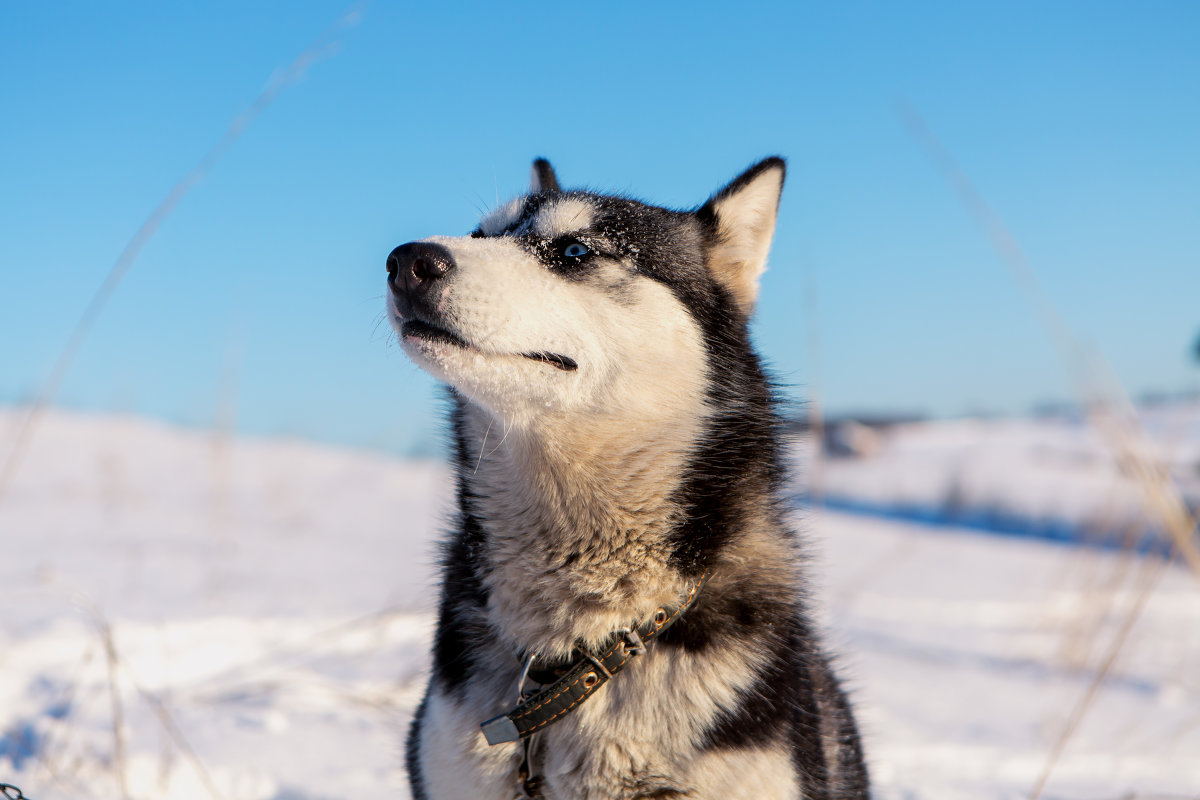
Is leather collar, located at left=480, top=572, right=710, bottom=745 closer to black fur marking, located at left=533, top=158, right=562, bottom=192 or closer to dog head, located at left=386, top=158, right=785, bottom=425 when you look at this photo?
dog head, located at left=386, top=158, right=785, bottom=425

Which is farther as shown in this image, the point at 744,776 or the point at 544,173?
the point at 544,173

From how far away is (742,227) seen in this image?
2.71m

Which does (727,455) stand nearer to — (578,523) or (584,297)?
(578,523)

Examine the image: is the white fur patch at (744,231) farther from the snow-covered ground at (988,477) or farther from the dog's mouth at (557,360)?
the snow-covered ground at (988,477)

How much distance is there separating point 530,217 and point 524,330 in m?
0.71


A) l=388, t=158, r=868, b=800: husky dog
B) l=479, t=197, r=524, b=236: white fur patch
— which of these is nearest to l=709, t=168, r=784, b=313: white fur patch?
l=388, t=158, r=868, b=800: husky dog

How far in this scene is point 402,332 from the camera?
2014mm

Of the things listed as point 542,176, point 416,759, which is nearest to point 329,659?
point 416,759

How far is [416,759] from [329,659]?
8.35 ft

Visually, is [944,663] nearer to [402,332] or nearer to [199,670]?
[199,670]

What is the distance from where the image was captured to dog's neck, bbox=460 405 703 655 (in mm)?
2092

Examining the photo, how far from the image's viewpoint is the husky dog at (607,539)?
1.94 metres

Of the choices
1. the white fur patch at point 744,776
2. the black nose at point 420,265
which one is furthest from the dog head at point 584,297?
the white fur patch at point 744,776

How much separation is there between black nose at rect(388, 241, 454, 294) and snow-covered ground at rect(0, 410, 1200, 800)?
3.22ft
